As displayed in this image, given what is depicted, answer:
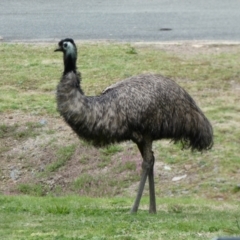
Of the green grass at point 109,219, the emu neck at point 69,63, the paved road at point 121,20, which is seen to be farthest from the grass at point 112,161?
the emu neck at point 69,63

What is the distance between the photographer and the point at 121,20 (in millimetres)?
17625

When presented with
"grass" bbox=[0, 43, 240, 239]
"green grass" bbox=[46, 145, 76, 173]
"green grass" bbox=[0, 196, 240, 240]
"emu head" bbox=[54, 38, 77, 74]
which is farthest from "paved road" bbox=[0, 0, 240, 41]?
"emu head" bbox=[54, 38, 77, 74]

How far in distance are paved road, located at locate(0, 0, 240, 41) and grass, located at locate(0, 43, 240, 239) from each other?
1013 mm

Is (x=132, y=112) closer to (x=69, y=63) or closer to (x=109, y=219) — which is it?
(x=69, y=63)

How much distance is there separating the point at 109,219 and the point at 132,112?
1159mm

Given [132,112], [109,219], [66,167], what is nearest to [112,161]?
[66,167]

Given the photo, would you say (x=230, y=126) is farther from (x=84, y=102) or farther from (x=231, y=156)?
(x=84, y=102)

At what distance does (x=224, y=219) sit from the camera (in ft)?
29.1

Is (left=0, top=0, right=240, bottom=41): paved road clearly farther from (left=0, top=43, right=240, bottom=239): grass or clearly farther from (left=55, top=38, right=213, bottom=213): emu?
(left=55, top=38, right=213, bottom=213): emu

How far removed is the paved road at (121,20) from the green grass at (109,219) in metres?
Result: 6.40

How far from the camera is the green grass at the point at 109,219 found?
7746 mm

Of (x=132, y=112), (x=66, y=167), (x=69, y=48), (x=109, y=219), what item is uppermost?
(x=69, y=48)

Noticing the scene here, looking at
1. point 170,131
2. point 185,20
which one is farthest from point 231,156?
point 185,20

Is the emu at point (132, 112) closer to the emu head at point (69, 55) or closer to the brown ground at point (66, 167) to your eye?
the emu head at point (69, 55)
